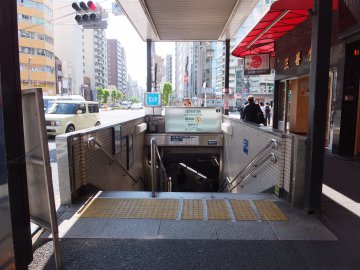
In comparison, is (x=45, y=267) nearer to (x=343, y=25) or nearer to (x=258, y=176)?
(x=258, y=176)

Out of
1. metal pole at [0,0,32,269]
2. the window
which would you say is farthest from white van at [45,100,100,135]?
metal pole at [0,0,32,269]

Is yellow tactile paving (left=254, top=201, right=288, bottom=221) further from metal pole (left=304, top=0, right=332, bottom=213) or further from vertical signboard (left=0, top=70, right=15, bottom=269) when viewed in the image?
vertical signboard (left=0, top=70, right=15, bottom=269)

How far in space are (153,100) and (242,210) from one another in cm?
865

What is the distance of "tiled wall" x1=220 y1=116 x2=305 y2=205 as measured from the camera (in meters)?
4.36

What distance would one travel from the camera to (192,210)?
4.19 meters

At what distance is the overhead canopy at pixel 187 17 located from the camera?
27.6 ft

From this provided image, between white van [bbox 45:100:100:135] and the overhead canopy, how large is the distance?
5263 millimetres

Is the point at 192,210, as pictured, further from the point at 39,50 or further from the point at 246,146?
the point at 39,50

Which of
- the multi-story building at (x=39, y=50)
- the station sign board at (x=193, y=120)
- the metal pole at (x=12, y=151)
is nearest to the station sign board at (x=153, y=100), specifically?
the station sign board at (x=193, y=120)

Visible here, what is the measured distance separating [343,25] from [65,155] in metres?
7.09

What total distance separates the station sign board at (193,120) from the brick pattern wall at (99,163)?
2443 mm

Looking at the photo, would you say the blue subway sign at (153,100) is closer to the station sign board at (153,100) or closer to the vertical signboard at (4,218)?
the station sign board at (153,100)

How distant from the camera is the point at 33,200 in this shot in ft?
9.77

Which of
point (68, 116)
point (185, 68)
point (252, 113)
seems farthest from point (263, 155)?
point (185, 68)
